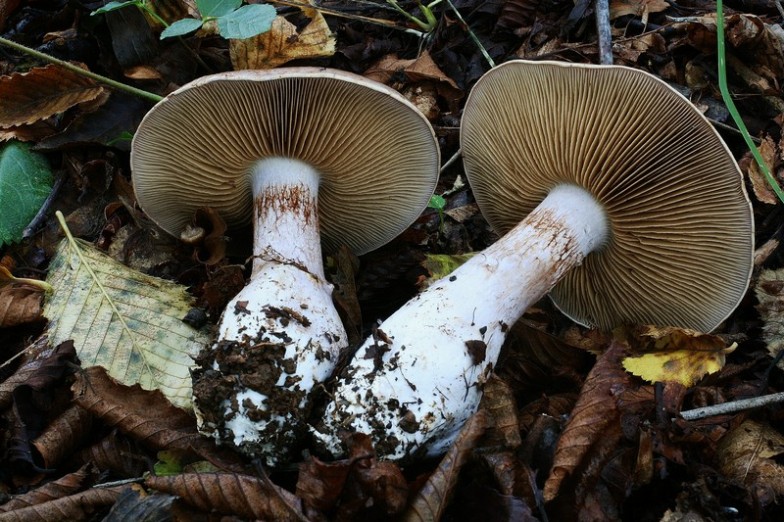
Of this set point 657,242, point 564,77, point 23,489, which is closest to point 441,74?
point 564,77

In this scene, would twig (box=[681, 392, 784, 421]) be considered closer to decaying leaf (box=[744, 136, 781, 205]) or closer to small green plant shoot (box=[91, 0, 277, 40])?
decaying leaf (box=[744, 136, 781, 205])

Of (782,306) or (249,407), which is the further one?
(782,306)

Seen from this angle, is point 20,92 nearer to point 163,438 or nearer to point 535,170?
point 163,438

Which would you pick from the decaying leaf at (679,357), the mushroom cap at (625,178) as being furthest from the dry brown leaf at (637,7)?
the decaying leaf at (679,357)

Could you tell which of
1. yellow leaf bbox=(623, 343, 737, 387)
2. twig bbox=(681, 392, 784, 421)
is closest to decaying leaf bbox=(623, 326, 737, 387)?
yellow leaf bbox=(623, 343, 737, 387)

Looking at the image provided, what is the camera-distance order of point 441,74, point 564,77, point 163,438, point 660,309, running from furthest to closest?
point 441,74, point 660,309, point 564,77, point 163,438
